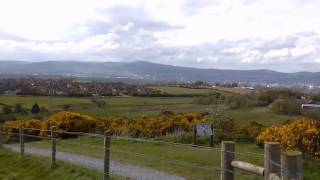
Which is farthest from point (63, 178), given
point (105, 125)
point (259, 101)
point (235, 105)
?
point (259, 101)

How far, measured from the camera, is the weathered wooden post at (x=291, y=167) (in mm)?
5328

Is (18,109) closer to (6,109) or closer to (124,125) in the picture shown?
(6,109)

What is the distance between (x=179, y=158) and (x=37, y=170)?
4546 mm

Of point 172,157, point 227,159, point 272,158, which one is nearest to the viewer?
point 272,158

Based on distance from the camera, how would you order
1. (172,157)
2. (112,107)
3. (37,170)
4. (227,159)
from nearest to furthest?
(227,159), (37,170), (172,157), (112,107)

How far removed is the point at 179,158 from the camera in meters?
16.7

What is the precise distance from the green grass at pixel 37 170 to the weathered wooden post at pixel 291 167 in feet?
24.2

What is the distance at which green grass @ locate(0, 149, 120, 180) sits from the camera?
1296 centimetres

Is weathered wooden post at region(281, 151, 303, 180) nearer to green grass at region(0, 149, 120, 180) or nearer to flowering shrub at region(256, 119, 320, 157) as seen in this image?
green grass at region(0, 149, 120, 180)

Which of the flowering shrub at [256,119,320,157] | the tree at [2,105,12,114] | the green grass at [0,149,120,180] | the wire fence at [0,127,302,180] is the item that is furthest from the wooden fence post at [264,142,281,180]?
the tree at [2,105,12,114]

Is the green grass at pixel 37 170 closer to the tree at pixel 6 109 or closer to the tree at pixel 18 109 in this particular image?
the tree at pixel 6 109

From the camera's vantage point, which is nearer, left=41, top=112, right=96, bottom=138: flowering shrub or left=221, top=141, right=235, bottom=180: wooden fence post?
left=221, top=141, right=235, bottom=180: wooden fence post

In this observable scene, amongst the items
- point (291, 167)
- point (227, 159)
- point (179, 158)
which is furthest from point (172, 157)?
point (291, 167)

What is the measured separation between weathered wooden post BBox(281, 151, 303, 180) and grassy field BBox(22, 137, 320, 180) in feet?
14.6
